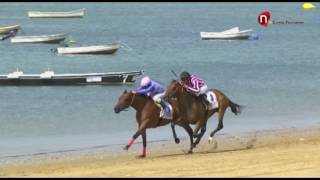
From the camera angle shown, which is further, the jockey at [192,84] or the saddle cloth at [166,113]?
the jockey at [192,84]

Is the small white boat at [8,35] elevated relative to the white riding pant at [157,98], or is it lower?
lower

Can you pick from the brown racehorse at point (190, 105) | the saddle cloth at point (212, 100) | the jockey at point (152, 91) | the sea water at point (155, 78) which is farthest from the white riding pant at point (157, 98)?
the sea water at point (155, 78)

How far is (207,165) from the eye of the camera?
52.9ft

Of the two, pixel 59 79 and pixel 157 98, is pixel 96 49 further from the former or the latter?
pixel 157 98

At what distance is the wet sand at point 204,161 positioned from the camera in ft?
48.9

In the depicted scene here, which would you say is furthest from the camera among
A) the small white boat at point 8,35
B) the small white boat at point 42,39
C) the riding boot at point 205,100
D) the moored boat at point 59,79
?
the small white boat at point 8,35

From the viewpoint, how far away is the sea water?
83.1 feet

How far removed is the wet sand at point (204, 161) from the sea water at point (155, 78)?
2.26 metres

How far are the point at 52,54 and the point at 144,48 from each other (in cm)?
1234

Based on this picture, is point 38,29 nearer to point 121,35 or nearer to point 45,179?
point 121,35

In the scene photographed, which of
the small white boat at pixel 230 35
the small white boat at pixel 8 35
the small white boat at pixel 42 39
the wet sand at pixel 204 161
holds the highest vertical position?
the wet sand at pixel 204 161

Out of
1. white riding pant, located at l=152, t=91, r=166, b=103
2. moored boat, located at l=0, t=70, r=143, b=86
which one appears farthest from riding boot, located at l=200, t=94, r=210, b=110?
moored boat, located at l=0, t=70, r=143, b=86

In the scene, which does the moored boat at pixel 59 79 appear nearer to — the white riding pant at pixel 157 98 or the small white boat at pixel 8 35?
the white riding pant at pixel 157 98

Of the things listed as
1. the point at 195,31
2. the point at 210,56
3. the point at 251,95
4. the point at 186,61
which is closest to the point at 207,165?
the point at 251,95
